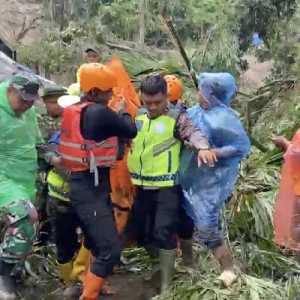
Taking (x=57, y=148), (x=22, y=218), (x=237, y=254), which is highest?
(x=57, y=148)

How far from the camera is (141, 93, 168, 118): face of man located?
5.01m

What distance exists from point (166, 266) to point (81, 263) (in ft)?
2.23

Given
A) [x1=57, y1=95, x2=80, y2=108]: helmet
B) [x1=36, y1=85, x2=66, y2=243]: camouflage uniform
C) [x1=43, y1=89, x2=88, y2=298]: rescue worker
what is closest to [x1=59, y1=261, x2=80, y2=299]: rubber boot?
[x1=43, y1=89, x2=88, y2=298]: rescue worker

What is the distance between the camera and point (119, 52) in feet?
28.5

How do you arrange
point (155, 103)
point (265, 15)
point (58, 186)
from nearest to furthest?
point (155, 103)
point (58, 186)
point (265, 15)

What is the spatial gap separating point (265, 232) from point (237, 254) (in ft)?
1.23

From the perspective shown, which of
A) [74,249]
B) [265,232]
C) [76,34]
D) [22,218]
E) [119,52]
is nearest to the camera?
[22,218]

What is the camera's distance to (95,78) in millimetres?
4719

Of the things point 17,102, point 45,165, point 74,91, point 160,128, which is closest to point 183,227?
point 160,128

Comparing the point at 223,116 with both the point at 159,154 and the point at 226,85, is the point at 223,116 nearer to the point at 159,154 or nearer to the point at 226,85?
the point at 226,85

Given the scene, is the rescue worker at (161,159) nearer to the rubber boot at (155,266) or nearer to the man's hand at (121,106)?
the man's hand at (121,106)

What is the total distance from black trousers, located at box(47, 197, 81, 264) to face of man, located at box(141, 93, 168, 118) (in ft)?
3.10

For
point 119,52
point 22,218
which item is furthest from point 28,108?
point 119,52

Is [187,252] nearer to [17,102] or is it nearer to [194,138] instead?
[194,138]
